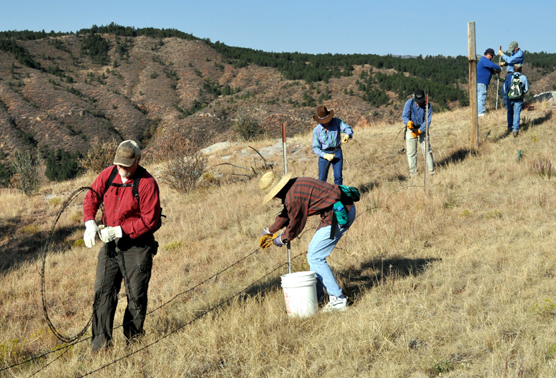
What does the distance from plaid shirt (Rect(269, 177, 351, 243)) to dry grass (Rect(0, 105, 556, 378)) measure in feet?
3.22

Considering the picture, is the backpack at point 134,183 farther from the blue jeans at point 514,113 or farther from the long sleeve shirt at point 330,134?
the blue jeans at point 514,113

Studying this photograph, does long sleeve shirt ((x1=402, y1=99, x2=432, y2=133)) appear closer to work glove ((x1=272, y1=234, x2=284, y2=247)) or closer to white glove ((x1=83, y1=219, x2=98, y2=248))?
work glove ((x1=272, y1=234, x2=284, y2=247))

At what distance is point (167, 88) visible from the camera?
68500mm

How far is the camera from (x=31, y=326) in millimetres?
6391

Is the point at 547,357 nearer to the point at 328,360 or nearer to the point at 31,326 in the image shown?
the point at 328,360

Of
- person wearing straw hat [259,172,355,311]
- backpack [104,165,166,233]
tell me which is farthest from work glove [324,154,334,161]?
backpack [104,165,166,233]

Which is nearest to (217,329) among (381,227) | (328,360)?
(328,360)

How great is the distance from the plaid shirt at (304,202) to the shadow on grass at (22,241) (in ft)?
24.8

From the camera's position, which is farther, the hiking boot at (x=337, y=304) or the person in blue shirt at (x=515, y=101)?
the person in blue shirt at (x=515, y=101)

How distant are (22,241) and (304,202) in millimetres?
10326

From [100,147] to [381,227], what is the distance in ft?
57.0

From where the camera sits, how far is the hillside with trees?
47250 mm

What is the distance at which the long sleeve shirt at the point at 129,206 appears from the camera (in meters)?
4.38

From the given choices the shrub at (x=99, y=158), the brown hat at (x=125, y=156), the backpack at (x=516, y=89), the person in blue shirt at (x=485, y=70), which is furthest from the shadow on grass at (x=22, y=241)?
the person in blue shirt at (x=485, y=70)
